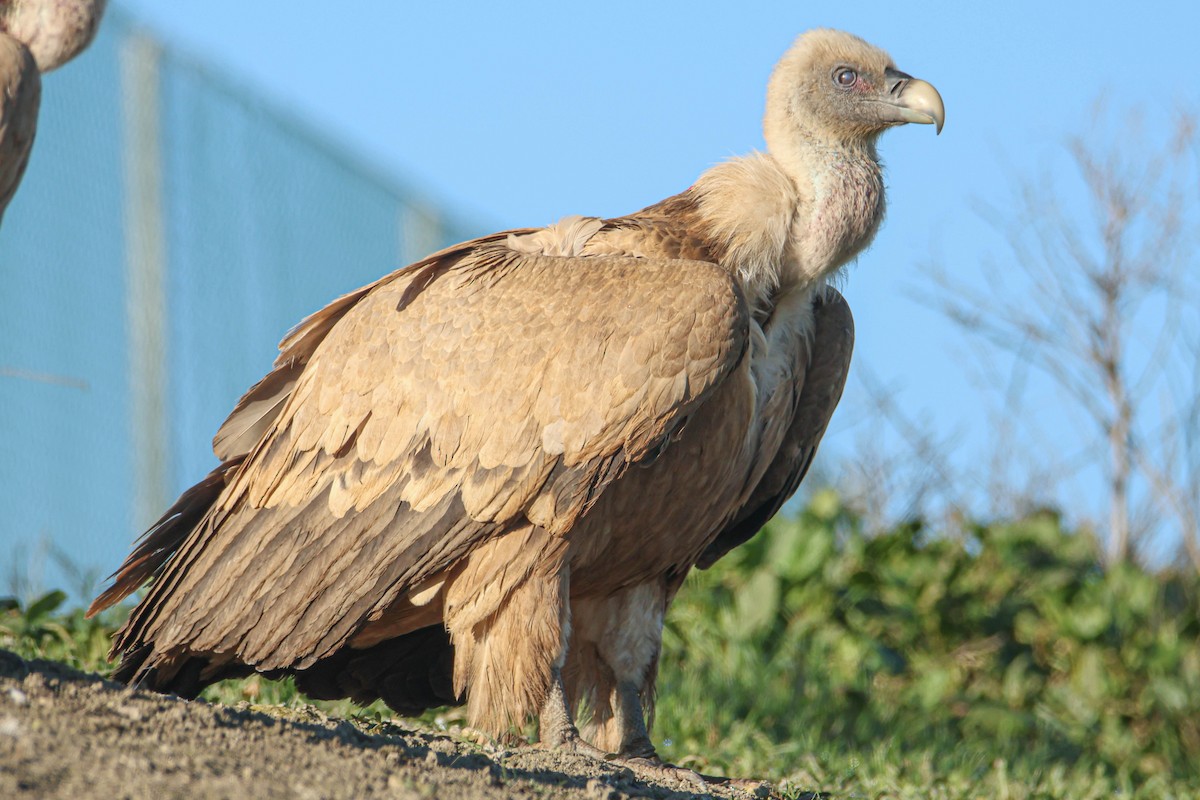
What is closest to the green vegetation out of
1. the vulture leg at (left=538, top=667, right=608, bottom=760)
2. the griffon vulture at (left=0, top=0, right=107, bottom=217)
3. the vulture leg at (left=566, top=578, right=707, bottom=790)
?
the vulture leg at (left=566, top=578, right=707, bottom=790)

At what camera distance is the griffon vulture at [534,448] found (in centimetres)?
445

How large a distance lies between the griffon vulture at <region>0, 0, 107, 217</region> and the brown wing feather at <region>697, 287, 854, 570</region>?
244 centimetres

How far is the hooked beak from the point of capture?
5297mm

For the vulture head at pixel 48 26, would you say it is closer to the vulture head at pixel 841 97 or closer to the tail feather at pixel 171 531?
the tail feather at pixel 171 531

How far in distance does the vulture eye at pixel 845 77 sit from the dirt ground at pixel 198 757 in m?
2.55

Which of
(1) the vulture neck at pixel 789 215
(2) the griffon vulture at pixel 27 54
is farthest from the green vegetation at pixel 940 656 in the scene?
(2) the griffon vulture at pixel 27 54

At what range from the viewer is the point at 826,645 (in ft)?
25.1

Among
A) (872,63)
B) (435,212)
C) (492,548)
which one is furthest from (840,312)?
(435,212)

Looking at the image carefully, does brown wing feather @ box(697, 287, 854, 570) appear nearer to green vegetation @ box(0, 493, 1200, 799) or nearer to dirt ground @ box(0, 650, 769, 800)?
green vegetation @ box(0, 493, 1200, 799)

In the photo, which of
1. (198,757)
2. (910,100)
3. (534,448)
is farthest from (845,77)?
(198,757)

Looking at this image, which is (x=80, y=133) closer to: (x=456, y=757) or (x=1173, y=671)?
(x=456, y=757)

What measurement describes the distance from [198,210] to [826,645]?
12.6ft

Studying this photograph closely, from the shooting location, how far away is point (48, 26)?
4621 millimetres

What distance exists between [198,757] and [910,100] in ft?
10.9
